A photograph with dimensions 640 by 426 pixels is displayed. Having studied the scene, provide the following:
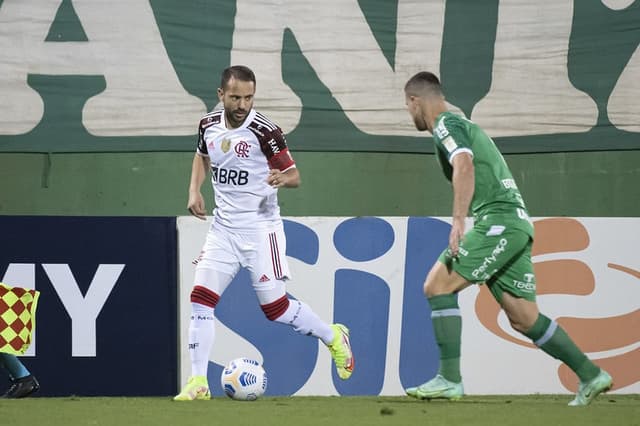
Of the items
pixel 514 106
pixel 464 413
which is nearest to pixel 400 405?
pixel 464 413

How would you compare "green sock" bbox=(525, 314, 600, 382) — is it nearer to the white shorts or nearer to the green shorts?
the green shorts

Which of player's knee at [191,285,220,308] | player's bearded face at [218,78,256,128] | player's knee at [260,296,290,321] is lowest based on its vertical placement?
Result: player's knee at [260,296,290,321]

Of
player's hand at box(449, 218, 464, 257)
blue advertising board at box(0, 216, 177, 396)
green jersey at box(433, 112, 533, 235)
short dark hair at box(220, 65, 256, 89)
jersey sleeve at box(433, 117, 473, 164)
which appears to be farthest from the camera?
blue advertising board at box(0, 216, 177, 396)

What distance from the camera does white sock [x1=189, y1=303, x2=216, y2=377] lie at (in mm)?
7793

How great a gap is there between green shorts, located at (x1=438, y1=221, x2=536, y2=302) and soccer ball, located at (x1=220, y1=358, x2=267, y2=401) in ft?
5.25

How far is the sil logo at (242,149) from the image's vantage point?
8.01m

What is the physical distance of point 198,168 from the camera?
830 cm

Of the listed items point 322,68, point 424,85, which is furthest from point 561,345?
point 322,68

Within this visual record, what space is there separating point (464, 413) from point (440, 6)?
566 centimetres

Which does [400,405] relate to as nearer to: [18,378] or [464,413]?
[464,413]

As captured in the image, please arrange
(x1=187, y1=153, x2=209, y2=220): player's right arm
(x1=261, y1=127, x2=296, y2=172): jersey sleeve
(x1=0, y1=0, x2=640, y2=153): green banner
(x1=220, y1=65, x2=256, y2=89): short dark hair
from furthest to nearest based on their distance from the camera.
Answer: (x1=0, y1=0, x2=640, y2=153): green banner < (x1=187, y1=153, x2=209, y2=220): player's right arm < (x1=261, y1=127, x2=296, y2=172): jersey sleeve < (x1=220, y1=65, x2=256, y2=89): short dark hair

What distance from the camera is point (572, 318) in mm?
9969

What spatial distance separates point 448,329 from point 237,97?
2073 mm

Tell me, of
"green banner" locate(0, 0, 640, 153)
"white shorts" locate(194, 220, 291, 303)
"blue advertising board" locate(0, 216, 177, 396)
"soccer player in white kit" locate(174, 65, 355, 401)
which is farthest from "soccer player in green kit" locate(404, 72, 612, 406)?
"green banner" locate(0, 0, 640, 153)
